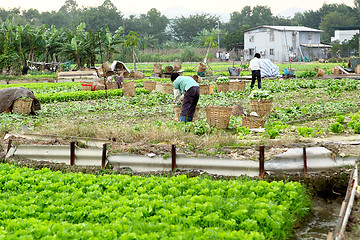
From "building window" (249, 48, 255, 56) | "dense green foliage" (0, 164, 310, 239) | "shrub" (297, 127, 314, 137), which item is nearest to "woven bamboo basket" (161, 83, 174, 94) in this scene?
"shrub" (297, 127, 314, 137)

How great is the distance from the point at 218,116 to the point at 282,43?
1644 inches

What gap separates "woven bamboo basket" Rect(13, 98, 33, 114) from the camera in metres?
12.5

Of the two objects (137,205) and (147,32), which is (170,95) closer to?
(137,205)

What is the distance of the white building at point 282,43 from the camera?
49.2 meters

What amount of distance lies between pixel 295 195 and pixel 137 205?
1845 mm

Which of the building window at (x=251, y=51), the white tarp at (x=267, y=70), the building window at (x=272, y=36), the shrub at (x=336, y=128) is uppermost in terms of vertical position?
the building window at (x=272, y=36)

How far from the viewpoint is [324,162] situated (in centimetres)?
661

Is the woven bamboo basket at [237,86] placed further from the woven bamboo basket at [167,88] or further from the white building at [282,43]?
the white building at [282,43]

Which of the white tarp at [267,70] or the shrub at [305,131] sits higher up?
the white tarp at [267,70]

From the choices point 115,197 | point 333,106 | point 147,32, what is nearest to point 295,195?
point 115,197

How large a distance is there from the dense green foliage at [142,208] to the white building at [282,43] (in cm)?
4353

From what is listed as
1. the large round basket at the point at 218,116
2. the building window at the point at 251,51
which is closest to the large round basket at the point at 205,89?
the large round basket at the point at 218,116

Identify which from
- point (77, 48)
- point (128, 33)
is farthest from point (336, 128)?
point (128, 33)

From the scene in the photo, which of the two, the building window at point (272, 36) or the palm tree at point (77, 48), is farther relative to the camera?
the building window at point (272, 36)
